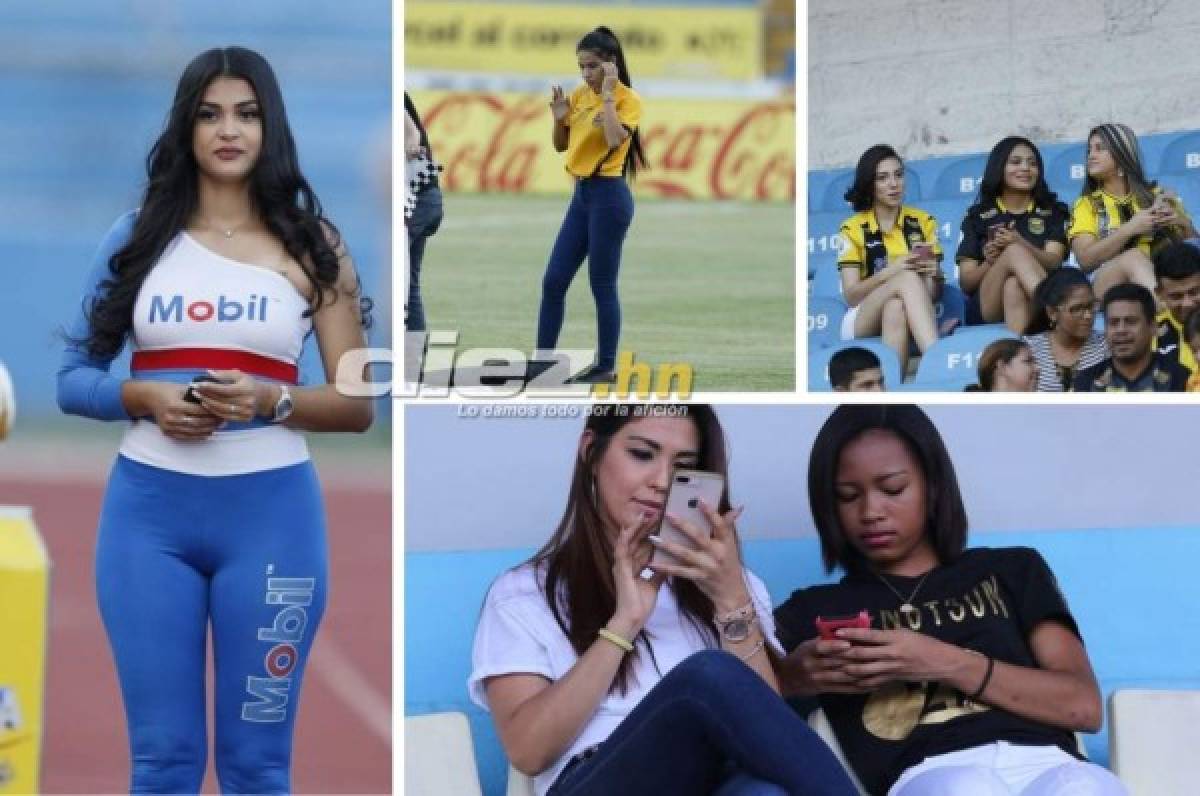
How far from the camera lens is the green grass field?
16.8 ft

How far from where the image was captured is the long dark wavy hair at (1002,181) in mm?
5227

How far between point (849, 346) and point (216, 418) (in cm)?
187

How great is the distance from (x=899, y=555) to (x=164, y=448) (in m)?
1.57

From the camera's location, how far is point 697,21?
6020 millimetres

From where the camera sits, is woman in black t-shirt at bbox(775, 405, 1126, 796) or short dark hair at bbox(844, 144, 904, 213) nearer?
woman in black t-shirt at bbox(775, 405, 1126, 796)

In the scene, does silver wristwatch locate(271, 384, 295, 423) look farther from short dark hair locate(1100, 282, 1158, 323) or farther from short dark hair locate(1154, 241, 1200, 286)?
short dark hair locate(1154, 241, 1200, 286)

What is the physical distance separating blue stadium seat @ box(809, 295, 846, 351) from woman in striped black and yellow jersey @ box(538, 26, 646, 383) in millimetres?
527

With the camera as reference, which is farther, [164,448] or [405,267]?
[405,267]

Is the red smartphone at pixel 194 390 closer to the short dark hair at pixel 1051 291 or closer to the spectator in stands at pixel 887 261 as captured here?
the spectator in stands at pixel 887 261

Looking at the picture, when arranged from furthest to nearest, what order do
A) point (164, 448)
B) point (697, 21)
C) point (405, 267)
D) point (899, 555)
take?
point (697, 21)
point (405, 267)
point (899, 555)
point (164, 448)

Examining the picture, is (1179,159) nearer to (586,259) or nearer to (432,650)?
(586,259)

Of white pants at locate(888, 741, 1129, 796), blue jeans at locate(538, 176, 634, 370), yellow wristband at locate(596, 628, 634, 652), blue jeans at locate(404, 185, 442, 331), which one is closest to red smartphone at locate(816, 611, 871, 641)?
white pants at locate(888, 741, 1129, 796)

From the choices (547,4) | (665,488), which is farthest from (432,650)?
(547,4)

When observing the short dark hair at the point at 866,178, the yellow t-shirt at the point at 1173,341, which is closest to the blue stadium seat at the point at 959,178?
the short dark hair at the point at 866,178
